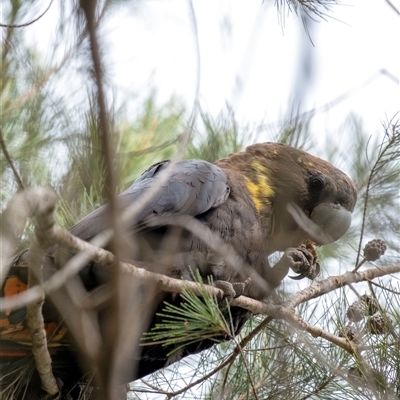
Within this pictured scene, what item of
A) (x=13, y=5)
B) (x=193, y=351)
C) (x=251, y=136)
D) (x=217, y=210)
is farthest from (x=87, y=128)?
(x=251, y=136)

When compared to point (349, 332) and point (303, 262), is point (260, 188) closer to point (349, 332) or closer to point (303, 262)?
point (303, 262)

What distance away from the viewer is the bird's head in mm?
3176

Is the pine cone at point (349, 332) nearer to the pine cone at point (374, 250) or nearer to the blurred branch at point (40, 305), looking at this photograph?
the pine cone at point (374, 250)

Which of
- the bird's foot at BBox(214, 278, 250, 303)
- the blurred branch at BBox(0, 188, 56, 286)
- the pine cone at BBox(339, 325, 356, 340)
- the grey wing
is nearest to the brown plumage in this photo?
the grey wing

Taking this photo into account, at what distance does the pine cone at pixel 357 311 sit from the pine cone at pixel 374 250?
8.3 inches

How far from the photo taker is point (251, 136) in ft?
12.3

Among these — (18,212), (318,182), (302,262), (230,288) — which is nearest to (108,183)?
(18,212)

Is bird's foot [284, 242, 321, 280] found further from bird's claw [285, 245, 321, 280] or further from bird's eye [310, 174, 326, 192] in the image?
bird's eye [310, 174, 326, 192]

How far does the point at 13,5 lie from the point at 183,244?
1.49 metres

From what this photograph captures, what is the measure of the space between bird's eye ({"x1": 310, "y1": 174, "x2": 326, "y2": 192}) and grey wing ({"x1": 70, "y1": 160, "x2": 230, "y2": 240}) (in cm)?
49

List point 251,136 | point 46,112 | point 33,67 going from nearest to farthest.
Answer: point 46,112, point 33,67, point 251,136

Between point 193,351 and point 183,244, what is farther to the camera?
point 193,351

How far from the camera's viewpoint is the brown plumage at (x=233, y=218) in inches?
104

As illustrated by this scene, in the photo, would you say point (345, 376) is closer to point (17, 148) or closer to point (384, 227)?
point (384, 227)
